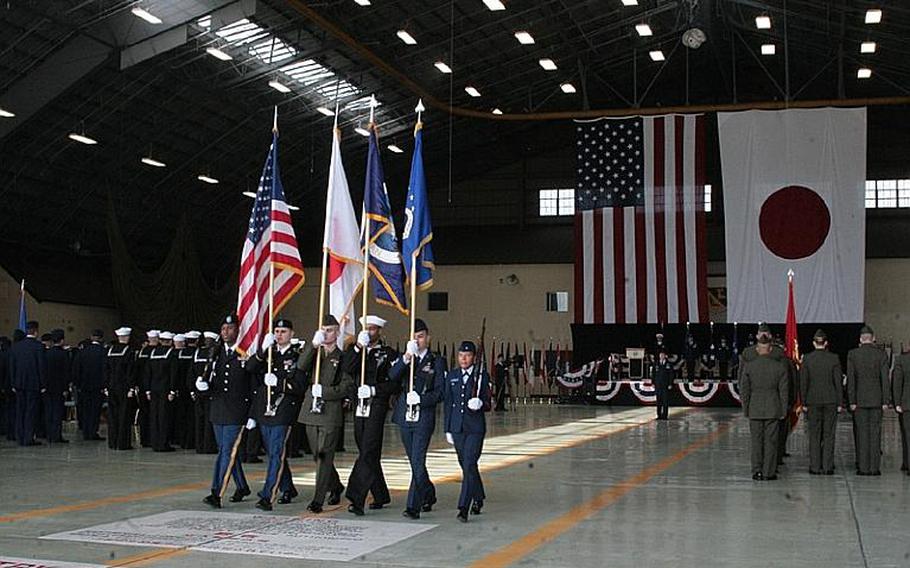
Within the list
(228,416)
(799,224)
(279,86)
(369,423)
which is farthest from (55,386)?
(799,224)

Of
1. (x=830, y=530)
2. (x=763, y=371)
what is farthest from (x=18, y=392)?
(x=830, y=530)

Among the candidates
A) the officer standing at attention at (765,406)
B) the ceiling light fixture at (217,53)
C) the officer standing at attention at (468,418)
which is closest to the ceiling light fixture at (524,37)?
the ceiling light fixture at (217,53)

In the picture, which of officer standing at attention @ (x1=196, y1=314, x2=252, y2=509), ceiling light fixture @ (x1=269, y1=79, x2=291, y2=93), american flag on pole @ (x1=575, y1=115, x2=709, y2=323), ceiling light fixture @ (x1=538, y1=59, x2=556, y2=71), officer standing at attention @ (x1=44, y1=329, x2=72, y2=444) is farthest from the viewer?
ceiling light fixture @ (x1=538, y1=59, x2=556, y2=71)

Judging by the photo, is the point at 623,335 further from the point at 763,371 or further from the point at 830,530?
the point at 830,530

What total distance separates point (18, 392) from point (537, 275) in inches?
994

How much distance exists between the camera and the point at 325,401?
356 inches

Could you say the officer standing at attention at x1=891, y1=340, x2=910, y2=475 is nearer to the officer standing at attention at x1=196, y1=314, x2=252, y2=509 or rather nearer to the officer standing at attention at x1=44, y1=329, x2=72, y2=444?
the officer standing at attention at x1=196, y1=314, x2=252, y2=509

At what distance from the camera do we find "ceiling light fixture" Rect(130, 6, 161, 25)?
73.6 feet

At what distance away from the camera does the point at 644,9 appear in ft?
95.0

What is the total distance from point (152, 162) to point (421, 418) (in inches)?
922

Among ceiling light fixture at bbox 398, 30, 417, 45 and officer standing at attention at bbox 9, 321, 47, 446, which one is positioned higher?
ceiling light fixture at bbox 398, 30, 417, 45

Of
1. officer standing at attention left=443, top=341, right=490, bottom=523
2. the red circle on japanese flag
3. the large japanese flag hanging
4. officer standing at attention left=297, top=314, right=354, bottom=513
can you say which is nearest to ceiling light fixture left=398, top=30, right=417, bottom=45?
the large japanese flag hanging

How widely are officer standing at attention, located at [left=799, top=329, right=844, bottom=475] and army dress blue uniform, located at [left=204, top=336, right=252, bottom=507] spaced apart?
6760 mm

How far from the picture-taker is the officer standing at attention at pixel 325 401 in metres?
9.02
